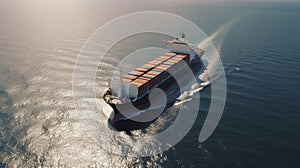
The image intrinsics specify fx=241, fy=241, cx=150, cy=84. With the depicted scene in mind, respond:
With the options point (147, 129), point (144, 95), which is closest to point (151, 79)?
point (144, 95)

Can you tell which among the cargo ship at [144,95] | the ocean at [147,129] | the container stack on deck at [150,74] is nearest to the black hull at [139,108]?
the cargo ship at [144,95]

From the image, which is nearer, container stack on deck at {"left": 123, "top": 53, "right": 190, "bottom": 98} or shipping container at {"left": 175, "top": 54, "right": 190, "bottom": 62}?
container stack on deck at {"left": 123, "top": 53, "right": 190, "bottom": 98}

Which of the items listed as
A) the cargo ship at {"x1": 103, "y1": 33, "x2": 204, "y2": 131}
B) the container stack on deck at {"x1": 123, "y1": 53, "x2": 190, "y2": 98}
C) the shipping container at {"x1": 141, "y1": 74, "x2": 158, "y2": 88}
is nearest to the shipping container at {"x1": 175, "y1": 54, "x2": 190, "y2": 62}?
the container stack on deck at {"x1": 123, "y1": 53, "x2": 190, "y2": 98}

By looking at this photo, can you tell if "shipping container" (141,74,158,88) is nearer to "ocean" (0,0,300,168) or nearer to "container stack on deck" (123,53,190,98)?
"container stack on deck" (123,53,190,98)

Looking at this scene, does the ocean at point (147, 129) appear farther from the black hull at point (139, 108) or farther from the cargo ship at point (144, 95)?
the cargo ship at point (144, 95)

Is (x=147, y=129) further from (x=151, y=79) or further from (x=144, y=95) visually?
(x=151, y=79)

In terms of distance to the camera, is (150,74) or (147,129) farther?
(150,74)

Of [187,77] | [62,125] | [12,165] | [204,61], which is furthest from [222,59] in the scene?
[12,165]
